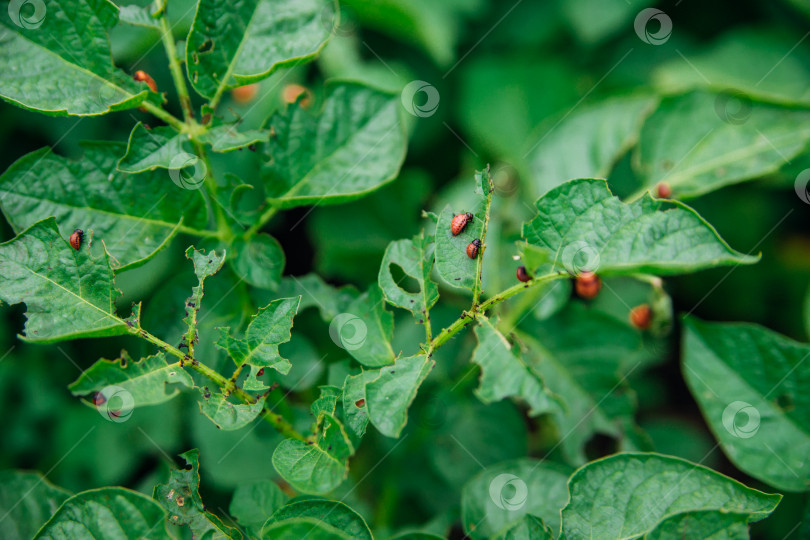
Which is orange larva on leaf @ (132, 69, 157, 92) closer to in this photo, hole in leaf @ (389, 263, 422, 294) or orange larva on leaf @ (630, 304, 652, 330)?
hole in leaf @ (389, 263, 422, 294)

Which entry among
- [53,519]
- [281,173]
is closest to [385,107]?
[281,173]

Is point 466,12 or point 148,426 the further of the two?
point 466,12

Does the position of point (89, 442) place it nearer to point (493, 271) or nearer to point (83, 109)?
point (83, 109)
